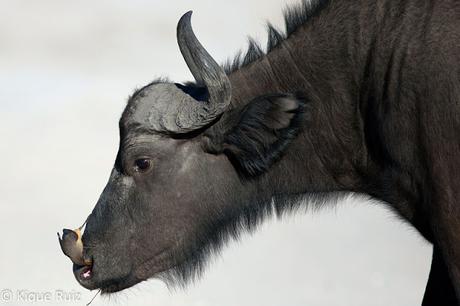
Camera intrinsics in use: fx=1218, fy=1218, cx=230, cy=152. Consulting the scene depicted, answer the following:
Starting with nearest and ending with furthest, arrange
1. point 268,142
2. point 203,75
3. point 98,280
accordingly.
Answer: point 203,75 → point 268,142 → point 98,280

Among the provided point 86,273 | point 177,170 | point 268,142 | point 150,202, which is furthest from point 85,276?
point 268,142

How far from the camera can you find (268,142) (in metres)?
11.0

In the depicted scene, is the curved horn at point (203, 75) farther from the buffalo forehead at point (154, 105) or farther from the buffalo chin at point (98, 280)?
the buffalo chin at point (98, 280)

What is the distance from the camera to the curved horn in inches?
419

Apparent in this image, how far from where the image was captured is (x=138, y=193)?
11039mm

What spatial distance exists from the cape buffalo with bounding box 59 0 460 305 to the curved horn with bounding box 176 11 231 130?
0.04 ft

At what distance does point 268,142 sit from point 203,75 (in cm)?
86

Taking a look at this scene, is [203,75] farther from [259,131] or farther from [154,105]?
[259,131]

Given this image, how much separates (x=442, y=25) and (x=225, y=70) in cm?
227

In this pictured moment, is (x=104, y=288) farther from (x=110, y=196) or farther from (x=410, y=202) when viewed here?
(x=410, y=202)

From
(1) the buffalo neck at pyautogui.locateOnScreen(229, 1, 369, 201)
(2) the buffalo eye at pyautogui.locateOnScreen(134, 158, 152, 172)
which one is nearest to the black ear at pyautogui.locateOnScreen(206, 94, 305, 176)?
(1) the buffalo neck at pyautogui.locateOnScreen(229, 1, 369, 201)

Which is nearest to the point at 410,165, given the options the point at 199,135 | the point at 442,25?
the point at 442,25

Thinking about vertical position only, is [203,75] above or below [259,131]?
above

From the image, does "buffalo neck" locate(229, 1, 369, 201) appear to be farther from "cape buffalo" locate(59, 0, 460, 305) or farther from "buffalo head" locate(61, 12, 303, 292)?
"buffalo head" locate(61, 12, 303, 292)
